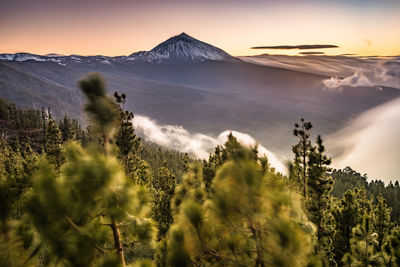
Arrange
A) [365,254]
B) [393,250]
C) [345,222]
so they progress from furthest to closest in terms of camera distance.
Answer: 1. [345,222]
2. [393,250]
3. [365,254]

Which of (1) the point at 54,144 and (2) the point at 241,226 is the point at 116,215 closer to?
(2) the point at 241,226

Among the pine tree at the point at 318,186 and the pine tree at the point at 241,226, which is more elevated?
the pine tree at the point at 241,226

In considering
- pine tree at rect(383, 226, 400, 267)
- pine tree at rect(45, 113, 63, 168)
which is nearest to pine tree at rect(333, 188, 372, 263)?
pine tree at rect(383, 226, 400, 267)

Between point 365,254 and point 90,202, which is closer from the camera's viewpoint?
point 90,202

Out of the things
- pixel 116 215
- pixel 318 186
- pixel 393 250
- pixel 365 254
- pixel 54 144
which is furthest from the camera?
pixel 54 144

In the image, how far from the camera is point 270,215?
4512mm

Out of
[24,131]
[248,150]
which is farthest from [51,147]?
[24,131]

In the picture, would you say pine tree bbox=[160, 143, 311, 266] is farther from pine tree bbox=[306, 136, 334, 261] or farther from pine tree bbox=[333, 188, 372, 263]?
pine tree bbox=[333, 188, 372, 263]

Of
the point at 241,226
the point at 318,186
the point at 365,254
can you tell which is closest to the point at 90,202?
the point at 241,226

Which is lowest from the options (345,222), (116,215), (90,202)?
(345,222)

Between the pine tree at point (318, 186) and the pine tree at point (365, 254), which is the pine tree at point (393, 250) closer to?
the pine tree at point (365, 254)

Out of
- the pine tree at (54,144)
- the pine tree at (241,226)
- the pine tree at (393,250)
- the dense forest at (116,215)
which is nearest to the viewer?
the dense forest at (116,215)

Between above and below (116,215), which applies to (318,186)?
below

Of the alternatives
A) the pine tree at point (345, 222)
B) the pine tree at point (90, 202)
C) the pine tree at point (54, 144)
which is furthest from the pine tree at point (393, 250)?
the pine tree at point (54, 144)
